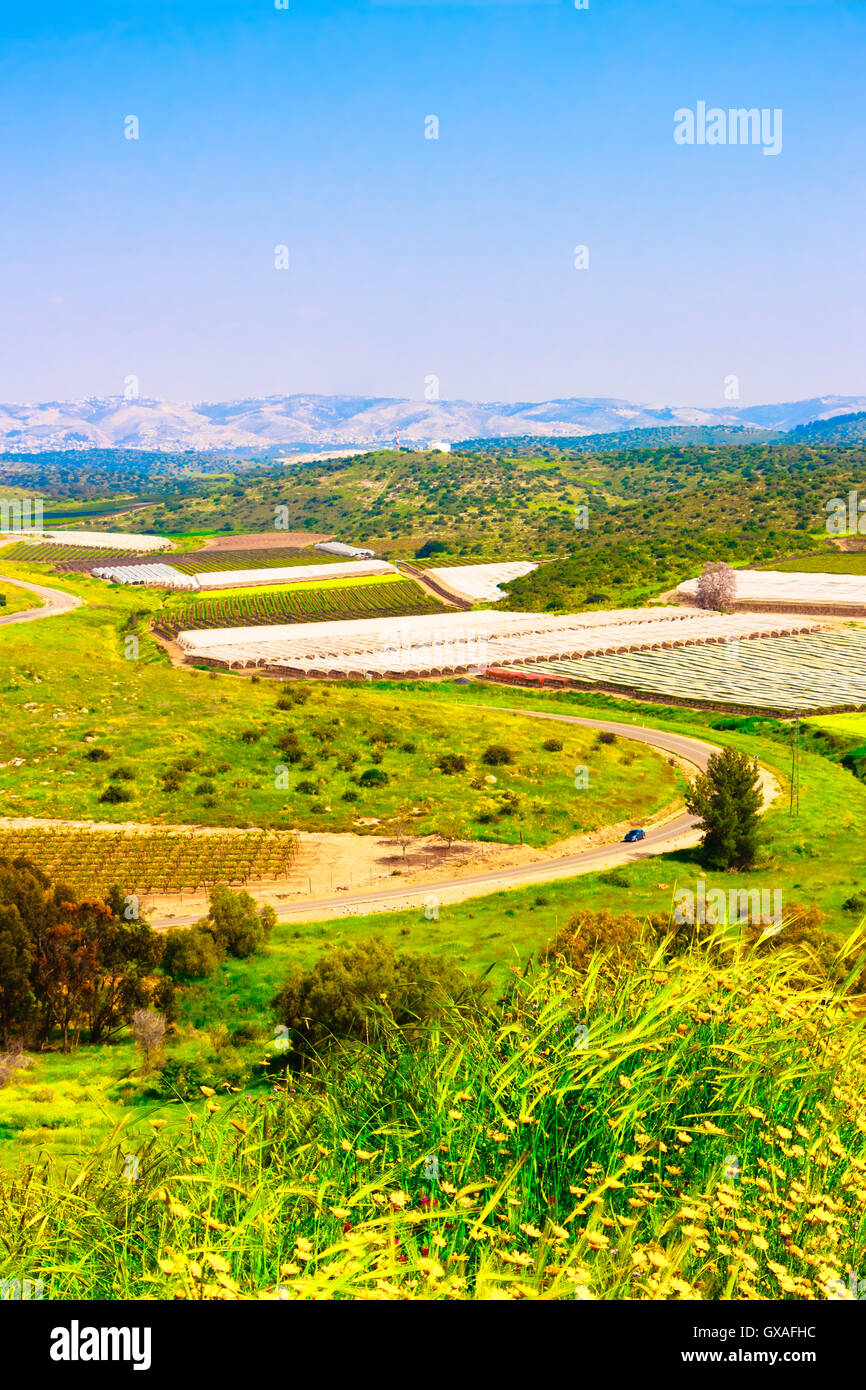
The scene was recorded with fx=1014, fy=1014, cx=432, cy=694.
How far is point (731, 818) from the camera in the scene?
5897 cm

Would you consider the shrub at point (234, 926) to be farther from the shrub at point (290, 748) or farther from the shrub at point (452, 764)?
the shrub at point (452, 764)

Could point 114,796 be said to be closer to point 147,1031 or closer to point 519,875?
point 519,875

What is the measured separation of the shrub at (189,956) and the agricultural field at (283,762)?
24.2 meters

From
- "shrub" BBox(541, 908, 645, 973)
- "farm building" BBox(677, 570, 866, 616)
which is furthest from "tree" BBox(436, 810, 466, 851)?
"farm building" BBox(677, 570, 866, 616)

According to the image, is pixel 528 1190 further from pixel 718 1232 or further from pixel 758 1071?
pixel 758 1071

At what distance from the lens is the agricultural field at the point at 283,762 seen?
6912 cm

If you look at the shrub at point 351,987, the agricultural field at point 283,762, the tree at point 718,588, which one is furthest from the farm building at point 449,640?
the shrub at point 351,987

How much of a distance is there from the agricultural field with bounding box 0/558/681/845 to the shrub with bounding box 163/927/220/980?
79.3 ft

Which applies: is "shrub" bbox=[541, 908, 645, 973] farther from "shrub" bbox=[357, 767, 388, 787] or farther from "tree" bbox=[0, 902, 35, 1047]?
"shrub" bbox=[357, 767, 388, 787]

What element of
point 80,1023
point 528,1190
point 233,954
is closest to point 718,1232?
point 528,1190

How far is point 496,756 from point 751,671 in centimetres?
5209

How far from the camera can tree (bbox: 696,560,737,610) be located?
15988 centimetres
